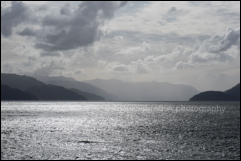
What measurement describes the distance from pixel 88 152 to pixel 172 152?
19.2m

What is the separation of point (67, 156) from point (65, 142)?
2218 cm

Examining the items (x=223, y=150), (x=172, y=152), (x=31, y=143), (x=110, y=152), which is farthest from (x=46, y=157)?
(x=223, y=150)

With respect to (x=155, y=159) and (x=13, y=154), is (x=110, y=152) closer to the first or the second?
(x=155, y=159)

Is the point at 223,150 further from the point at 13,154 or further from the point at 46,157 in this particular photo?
the point at 13,154

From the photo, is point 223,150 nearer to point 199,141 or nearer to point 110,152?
point 199,141

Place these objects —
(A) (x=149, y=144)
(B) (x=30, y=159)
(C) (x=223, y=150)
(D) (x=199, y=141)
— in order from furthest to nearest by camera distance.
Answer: (D) (x=199, y=141)
(A) (x=149, y=144)
(C) (x=223, y=150)
(B) (x=30, y=159)

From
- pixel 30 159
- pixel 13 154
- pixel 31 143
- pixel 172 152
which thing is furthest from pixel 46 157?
pixel 172 152

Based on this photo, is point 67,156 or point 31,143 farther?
point 31,143

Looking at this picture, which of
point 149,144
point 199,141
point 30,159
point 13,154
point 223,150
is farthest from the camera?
point 199,141

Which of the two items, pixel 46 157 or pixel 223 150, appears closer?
pixel 46 157

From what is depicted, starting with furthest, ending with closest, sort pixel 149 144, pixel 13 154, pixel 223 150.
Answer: pixel 149 144 → pixel 223 150 → pixel 13 154

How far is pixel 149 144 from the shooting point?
280 feet

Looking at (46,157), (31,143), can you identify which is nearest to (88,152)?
(46,157)

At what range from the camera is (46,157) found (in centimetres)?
6706
